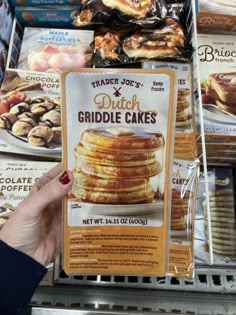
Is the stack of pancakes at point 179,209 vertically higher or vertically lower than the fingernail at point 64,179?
lower

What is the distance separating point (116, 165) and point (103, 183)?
4 cm

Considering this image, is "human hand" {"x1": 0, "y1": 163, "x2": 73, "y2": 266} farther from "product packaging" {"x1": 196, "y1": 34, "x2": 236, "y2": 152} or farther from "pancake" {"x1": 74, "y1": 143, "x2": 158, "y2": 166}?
"product packaging" {"x1": 196, "y1": 34, "x2": 236, "y2": 152}

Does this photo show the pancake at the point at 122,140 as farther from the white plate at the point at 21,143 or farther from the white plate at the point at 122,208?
the white plate at the point at 21,143

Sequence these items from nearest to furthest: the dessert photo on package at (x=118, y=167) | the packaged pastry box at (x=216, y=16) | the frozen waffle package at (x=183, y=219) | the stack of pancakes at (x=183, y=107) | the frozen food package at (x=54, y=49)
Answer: the dessert photo on package at (x=118, y=167), the frozen waffle package at (x=183, y=219), the stack of pancakes at (x=183, y=107), the packaged pastry box at (x=216, y=16), the frozen food package at (x=54, y=49)

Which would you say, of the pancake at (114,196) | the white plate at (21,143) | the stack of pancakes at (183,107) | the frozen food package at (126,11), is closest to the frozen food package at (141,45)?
the frozen food package at (126,11)

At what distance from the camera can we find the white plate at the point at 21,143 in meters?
1.12

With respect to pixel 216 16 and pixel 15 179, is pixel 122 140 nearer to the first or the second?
pixel 15 179

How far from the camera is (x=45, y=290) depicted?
1023 millimetres

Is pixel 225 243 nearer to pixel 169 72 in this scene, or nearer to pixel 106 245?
pixel 106 245

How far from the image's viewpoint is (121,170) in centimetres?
79

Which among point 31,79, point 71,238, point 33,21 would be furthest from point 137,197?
point 33,21

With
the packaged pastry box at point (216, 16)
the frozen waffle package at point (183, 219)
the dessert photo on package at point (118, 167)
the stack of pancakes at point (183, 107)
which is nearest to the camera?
the dessert photo on package at point (118, 167)

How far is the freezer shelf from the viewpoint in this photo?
1.00 metres

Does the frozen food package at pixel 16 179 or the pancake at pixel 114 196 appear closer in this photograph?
the pancake at pixel 114 196
